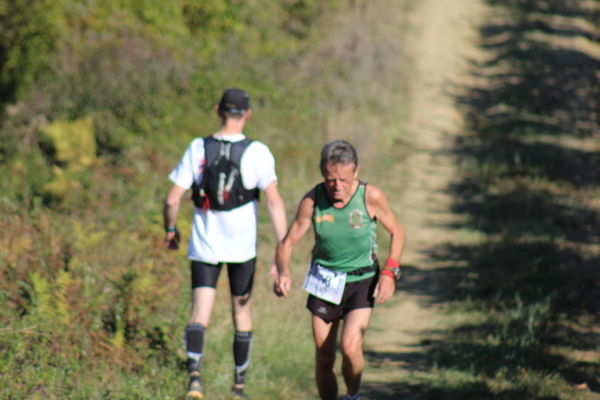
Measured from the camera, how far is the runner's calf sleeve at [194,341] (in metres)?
5.43

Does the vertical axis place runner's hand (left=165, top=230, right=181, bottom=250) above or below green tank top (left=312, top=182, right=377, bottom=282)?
below

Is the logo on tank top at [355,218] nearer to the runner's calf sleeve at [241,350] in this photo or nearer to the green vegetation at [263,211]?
the runner's calf sleeve at [241,350]

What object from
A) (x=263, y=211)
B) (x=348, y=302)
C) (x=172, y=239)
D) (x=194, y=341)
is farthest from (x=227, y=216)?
(x=263, y=211)

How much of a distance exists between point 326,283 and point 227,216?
0.87 m

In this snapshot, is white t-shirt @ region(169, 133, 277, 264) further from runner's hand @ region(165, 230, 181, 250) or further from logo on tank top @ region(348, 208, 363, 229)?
logo on tank top @ region(348, 208, 363, 229)

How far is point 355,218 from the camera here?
4.97 meters

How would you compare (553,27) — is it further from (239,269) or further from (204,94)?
(239,269)

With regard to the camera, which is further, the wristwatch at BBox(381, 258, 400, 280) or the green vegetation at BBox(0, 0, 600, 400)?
the green vegetation at BBox(0, 0, 600, 400)

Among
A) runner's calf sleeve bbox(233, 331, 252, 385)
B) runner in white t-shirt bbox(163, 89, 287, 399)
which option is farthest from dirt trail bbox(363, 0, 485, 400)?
runner in white t-shirt bbox(163, 89, 287, 399)

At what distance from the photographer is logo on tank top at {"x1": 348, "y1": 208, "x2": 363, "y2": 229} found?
4973 millimetres

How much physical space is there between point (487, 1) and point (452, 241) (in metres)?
18.0

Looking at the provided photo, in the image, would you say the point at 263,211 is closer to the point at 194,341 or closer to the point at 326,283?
the point at 194,341

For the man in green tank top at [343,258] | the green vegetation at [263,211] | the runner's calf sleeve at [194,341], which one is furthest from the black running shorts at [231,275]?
the green vegetation at [263,211]

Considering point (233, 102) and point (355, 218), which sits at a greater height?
point (233, 102)
